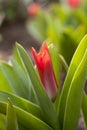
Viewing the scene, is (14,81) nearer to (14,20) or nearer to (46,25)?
(46,25)

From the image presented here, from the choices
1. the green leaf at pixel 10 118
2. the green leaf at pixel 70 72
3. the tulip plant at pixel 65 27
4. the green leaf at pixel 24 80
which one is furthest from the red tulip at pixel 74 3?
the green leaf at pixel 10 118

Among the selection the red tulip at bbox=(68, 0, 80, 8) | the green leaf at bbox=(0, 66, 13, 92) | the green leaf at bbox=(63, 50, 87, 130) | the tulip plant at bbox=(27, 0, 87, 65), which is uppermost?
the green leaf at bbox=(0, 66, 13, 92)

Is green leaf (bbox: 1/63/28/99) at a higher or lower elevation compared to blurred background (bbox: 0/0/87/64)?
higher

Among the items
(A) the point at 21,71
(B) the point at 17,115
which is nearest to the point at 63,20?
(A) the point at 21,71

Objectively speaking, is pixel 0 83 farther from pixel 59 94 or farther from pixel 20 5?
pixel 20 5

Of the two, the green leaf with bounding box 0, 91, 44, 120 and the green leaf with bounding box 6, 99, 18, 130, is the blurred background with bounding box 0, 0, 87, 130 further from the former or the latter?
the green leaf with bounding box 6, 99, 18, 130

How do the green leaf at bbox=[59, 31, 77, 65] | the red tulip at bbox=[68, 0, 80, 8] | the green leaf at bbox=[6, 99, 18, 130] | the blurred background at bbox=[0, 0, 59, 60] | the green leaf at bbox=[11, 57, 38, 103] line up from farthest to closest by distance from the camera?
the blurred background at bbox=[0, 0, 59, 60]
the red tulip at bbox=[68, 0, 80, 8]
the green leaf at bbox=[59, 31, 77, 65]
the green leaf at bbox=[11, 57, 38, 103]
the green leaf at bbox=[6, 99, 18, 130]

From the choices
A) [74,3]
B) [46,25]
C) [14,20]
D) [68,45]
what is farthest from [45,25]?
[14,20]

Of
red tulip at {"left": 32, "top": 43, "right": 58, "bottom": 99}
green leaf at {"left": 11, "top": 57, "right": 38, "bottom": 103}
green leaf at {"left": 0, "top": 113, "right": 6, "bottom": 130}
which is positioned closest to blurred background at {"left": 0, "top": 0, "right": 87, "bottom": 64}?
green leaf at {"left": 11, "top": 57, "right": 38, "bottom": 103}
